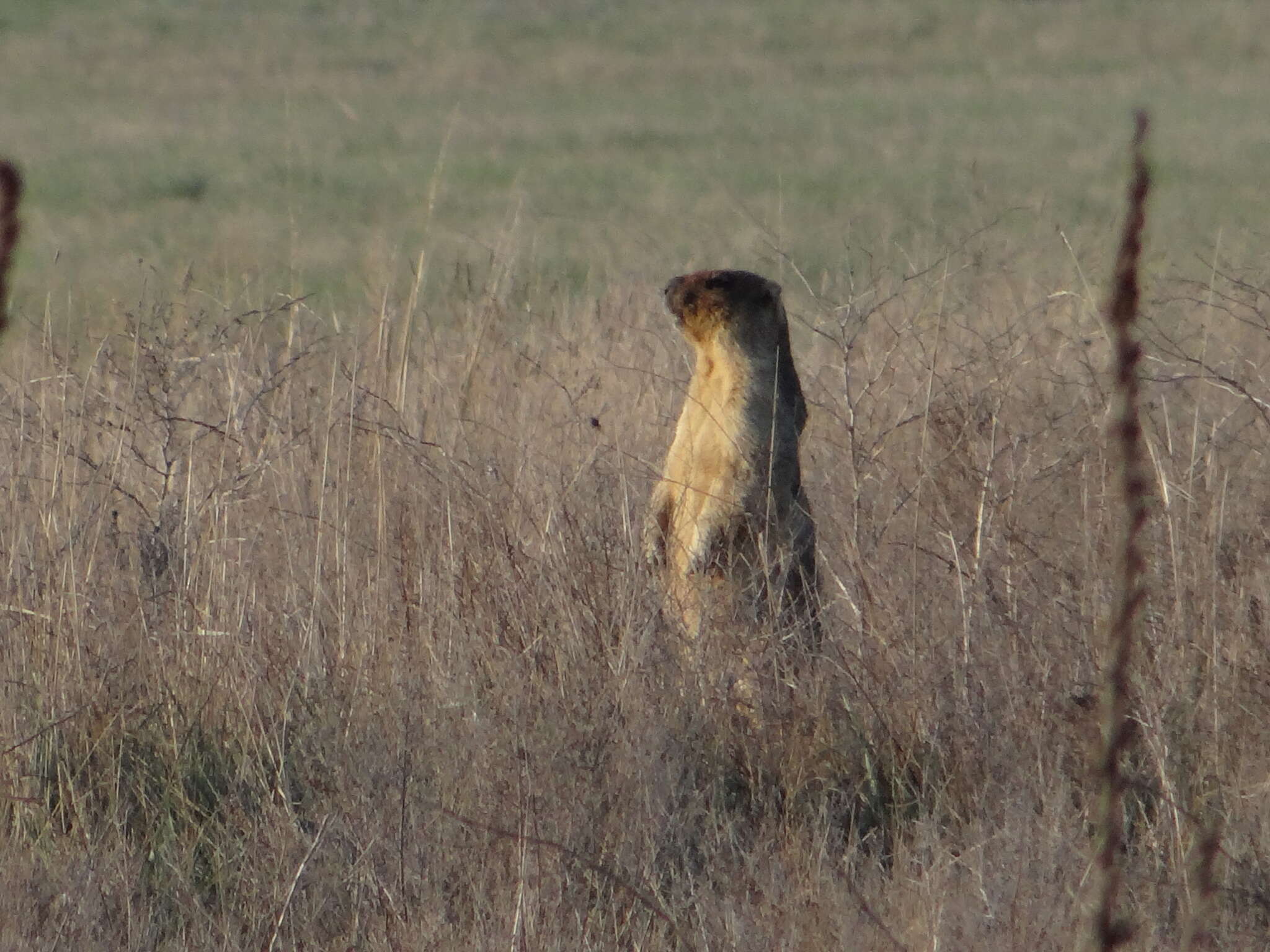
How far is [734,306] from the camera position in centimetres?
427

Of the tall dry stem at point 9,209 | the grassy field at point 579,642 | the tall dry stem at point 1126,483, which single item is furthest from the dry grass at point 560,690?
the tall dry stem at point 9,209

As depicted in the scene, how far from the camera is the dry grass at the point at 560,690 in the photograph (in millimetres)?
3037

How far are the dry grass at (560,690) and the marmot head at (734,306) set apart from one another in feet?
0.78

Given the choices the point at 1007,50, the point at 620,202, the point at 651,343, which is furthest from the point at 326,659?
the point at 1007,50

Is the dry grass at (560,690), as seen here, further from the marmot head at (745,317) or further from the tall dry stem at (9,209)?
the tall dry stem at (9,209)

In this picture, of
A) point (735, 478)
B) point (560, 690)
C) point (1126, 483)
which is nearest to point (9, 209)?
point (1126, 483)

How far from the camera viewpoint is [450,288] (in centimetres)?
896

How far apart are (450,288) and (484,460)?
448 centimetres

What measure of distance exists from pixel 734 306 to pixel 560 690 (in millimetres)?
1201

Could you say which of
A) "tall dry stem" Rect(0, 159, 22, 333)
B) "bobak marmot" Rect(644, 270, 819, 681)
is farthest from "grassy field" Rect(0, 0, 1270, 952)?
"tall dry stem" Rect(0, 159, 22, 333)

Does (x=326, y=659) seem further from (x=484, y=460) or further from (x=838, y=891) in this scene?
(x=838, y=891)

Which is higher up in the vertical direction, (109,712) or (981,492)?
(981,492)

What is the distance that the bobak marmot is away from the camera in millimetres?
3902

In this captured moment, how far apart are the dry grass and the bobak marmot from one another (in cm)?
14
